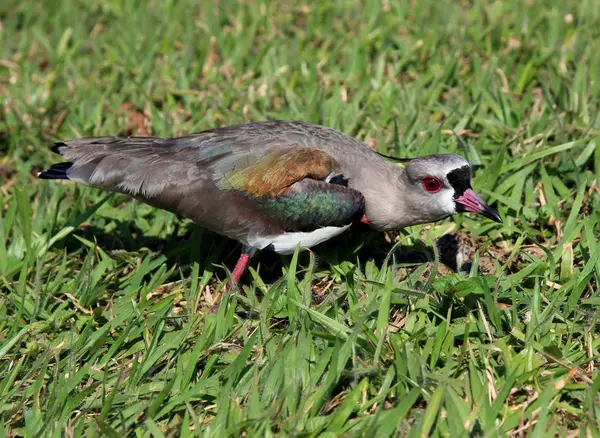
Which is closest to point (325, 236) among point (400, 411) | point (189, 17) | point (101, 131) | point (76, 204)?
point (400, 411)

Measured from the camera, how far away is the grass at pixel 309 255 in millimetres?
4281

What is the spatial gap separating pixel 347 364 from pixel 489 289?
92cm

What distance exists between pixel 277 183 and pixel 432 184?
998 mm

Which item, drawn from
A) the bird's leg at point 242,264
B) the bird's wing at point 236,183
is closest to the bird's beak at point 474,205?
the bird's wing at point 236,183

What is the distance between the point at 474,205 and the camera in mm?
5203

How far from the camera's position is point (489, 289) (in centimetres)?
461

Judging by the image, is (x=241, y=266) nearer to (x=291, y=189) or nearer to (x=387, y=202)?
(x=291, y=189)

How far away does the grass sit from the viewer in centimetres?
428

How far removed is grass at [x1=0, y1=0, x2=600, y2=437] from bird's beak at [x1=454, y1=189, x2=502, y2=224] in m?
0.33

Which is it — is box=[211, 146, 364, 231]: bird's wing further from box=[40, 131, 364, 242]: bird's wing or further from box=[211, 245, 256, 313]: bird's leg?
box=[211, 245, 256, 313]: bird's leg

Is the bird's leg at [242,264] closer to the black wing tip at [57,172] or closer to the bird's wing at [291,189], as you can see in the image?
the bird's wing at [291,189]

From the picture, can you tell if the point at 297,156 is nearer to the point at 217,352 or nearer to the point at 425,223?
the point at 425,223

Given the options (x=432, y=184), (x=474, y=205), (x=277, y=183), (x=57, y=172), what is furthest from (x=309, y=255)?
(x=57, y=172)

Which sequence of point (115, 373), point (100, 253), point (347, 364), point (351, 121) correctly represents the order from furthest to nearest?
point (351, 121)
point (100, 253)
point (115, 373)
point (347, 364)
